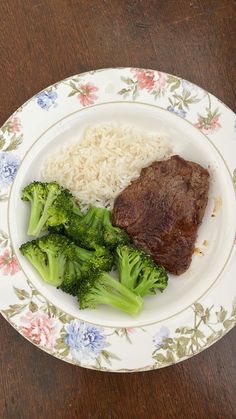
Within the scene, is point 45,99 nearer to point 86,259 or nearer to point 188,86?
point 188,86

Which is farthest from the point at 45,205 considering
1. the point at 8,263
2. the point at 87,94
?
the point at 87,94

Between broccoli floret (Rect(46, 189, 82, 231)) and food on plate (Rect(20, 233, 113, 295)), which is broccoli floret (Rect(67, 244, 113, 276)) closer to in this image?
food on plate (Rect(20, 233, 113, 295))

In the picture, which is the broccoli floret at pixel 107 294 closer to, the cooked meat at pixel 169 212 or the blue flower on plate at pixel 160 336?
the blue flower on plate at pixel 160 336

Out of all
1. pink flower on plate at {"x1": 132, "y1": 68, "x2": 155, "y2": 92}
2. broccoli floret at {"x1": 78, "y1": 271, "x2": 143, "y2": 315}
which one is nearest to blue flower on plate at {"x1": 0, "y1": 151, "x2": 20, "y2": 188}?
broccoli floret at {"x1": 78, "y1": 271, "x2": 143, "y2": 315}

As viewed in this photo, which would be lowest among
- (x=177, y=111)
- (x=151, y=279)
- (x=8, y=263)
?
(x=8, y=263)

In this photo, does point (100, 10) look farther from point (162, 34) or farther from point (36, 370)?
point (36, 370)
